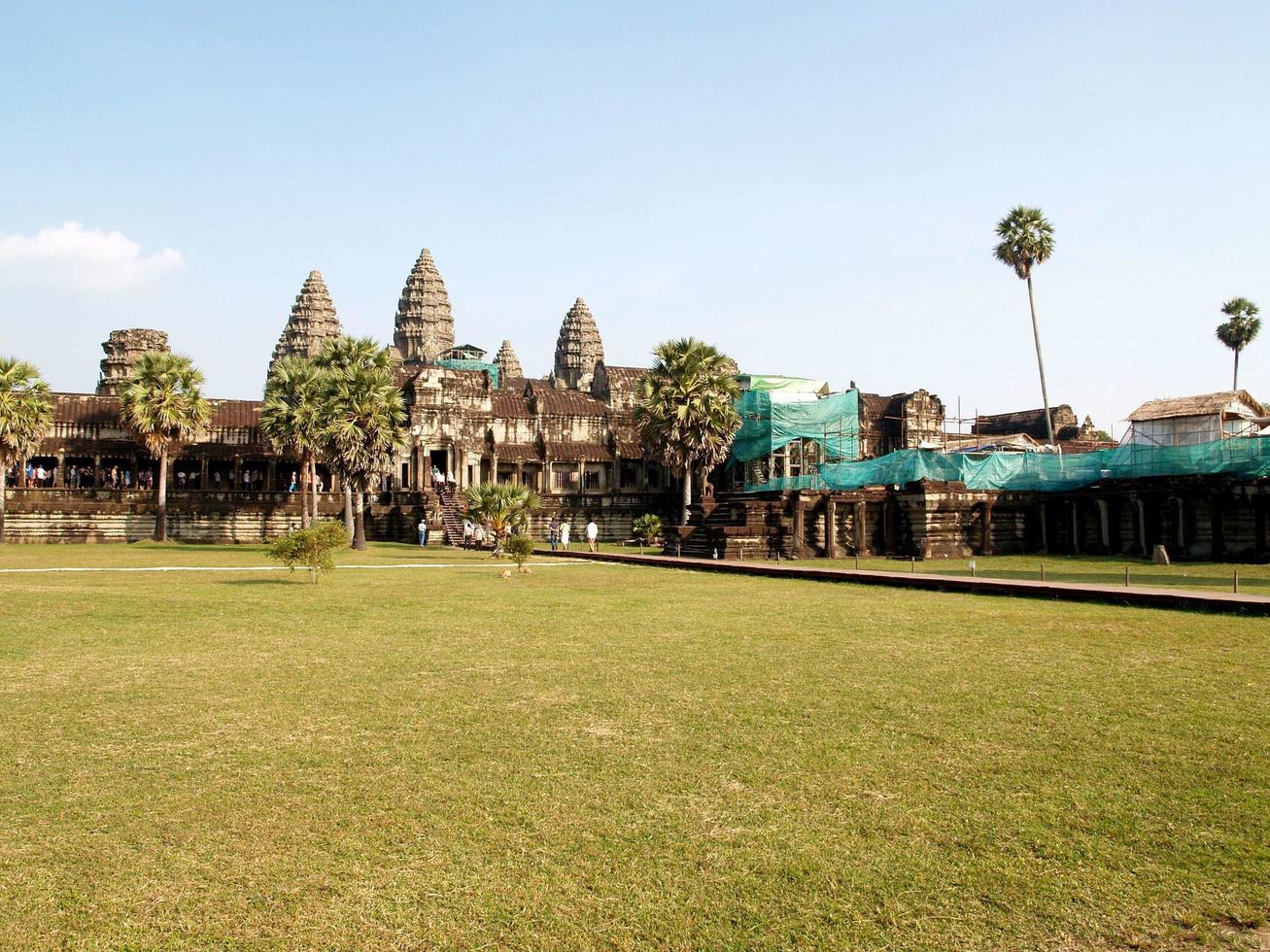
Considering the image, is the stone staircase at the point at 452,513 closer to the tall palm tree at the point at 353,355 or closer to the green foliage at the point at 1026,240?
the tall palm tree at the point at 353,355

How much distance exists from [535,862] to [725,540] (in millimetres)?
27923

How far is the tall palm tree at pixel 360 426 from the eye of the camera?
40344mm

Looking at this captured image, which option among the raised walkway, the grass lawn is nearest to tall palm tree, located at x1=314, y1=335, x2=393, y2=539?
the raised walkway

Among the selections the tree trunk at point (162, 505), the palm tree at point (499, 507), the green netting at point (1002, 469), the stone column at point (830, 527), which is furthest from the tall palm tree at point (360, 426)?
the stone column at point (830, 527)

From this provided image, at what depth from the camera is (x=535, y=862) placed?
16.5 feet

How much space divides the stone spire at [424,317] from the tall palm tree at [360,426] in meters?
43.2

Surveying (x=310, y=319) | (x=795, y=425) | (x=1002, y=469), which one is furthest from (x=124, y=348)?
(x=1002, y=469)

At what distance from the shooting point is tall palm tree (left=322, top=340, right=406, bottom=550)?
4034 centimetres

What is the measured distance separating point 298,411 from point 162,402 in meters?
6.27

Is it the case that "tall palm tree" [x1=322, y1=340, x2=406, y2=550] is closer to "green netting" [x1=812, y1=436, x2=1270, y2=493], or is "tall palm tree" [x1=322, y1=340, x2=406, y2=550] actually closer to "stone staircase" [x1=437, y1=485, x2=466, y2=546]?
"stone staircase" [x1=437, y1=485, x2=466, y2=546]

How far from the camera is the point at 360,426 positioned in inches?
1606

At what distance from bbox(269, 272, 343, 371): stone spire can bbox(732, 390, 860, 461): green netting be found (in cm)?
4473

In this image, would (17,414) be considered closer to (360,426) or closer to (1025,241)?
(360,426)

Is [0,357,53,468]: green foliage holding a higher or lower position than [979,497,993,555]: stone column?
higher
